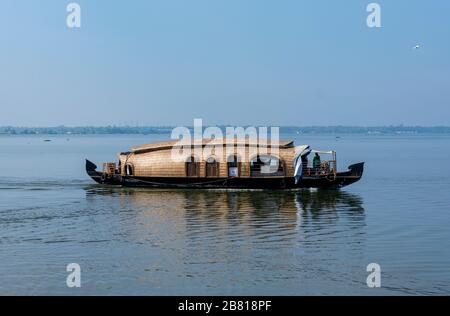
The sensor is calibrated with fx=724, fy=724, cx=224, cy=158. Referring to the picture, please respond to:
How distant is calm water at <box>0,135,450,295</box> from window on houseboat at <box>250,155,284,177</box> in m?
1.75

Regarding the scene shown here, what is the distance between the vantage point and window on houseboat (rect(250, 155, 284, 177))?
53.5 metres

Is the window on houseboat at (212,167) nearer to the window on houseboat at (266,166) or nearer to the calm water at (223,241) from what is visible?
the calm water at (223,241)

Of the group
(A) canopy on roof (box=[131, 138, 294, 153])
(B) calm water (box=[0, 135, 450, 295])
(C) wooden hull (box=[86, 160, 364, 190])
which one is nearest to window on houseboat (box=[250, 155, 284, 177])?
Answer: (C) wooden hull (box=[86, 160, 364, 190])

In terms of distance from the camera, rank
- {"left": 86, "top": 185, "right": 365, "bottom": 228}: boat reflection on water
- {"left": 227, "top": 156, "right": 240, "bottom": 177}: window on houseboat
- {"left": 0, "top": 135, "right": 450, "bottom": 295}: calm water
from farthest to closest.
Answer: {"left": 227, "top": 156, "right": 240, "bottom": 177}: window on houseboat → {"left": 86, "top": 185, "right": 365, "bottom": 228}: boat reflection on water → {"left": 0, "top": 135, "right": 450, "bottom": 295}: calm water

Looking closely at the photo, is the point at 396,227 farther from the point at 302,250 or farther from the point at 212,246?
the point at 212,246

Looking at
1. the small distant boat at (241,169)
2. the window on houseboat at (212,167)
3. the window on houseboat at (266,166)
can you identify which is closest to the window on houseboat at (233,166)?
the small distant boat at (241,169)

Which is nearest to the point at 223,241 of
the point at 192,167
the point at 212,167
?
the point at 212,167

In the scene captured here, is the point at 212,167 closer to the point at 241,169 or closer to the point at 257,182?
the point at 241,169

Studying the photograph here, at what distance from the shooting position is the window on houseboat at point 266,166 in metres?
53.5

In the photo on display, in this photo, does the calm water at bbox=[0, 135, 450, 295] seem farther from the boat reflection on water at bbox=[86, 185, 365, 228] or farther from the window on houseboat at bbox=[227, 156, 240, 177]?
the window on houseboat at bbox=[227, 156, 240, 177]

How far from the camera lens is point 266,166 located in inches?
2122

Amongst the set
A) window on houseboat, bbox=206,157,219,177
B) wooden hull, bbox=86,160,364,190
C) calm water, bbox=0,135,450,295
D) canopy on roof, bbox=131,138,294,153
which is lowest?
calm water, bbox=0,135,450,295

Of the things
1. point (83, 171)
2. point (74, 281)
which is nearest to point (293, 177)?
point (74, 281)
